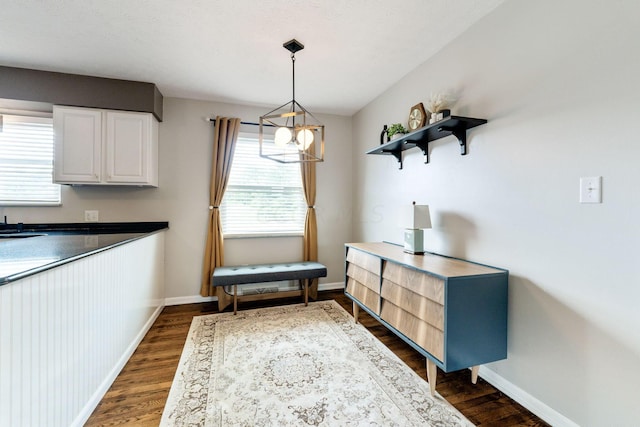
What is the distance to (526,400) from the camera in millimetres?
1648

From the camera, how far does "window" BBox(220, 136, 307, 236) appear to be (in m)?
3.57

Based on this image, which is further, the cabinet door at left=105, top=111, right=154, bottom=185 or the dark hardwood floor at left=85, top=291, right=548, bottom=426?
the cabinet door at left=105, top=111, right=154, bottom=185

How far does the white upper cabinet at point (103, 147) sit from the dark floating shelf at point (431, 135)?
8.36 feet

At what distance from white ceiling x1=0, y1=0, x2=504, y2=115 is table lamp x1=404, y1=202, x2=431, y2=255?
55.4 inches

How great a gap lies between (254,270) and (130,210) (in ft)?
5.37

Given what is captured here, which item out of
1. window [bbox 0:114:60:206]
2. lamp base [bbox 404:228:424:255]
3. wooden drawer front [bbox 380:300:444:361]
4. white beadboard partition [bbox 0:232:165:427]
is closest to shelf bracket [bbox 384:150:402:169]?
lamp base [bbox 404:228:424:255]

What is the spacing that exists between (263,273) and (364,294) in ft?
3.99

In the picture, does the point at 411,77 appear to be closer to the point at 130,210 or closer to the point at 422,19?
the point at 422,19

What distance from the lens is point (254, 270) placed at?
3.21 meters

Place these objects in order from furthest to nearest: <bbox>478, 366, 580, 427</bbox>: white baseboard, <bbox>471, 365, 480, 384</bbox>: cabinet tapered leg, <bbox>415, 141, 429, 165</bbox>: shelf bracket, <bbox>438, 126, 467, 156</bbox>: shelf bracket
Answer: <bbox>415, 141, 429, 165</bbox>: shelf bracket
<bbox>438, 126, 467, 156</bbox>: shelf bracket
<bbox>471, 365, 480, 384</bbox>: cabinet tapered leg
<bbox>478, 366, 580, 427</bbox>: white baseboard

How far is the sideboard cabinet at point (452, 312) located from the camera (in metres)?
1.61

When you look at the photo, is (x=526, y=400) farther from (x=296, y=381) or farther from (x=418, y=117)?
(x=418, y=117)

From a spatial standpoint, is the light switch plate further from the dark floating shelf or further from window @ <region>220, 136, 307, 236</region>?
window @ <region>220, 136, 307, 236</region>

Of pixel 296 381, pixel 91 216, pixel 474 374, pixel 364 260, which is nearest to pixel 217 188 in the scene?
pixel 91 216
